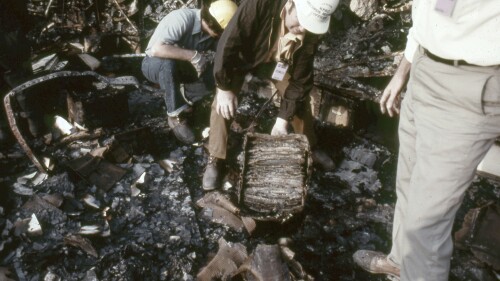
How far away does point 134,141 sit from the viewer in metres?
4.14

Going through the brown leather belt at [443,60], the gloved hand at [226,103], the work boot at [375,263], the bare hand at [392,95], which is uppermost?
the brown leather belt at [443,60]

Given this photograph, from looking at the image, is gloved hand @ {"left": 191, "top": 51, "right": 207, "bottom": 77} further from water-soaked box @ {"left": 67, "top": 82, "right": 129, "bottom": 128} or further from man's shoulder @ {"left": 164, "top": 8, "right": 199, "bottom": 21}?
water-soaked box @ {"left": 67, "top": 82, "right": 129, "bottom": 128}

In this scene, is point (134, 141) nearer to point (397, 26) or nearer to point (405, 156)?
point (405, 156)

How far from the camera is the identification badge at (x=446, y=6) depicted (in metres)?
1.93

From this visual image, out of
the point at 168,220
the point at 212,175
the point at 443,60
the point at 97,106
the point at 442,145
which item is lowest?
the point at 168,220

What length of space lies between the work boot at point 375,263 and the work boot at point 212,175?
151cm

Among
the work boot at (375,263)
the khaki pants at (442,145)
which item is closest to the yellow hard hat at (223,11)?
the khaki pants at (442,145)

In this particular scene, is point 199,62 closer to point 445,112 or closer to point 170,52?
point 170,52

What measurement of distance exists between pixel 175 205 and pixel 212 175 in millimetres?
475

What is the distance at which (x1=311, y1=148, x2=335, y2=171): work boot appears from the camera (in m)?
4.14

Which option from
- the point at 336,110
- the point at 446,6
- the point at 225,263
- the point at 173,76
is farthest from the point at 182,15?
the point at 446,6

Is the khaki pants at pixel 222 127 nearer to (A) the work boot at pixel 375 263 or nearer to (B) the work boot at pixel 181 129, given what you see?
(B) the work boot at pixel 181 129

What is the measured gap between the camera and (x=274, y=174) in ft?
11.5

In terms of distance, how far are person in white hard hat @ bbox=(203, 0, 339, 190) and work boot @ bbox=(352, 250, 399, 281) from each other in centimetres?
134
